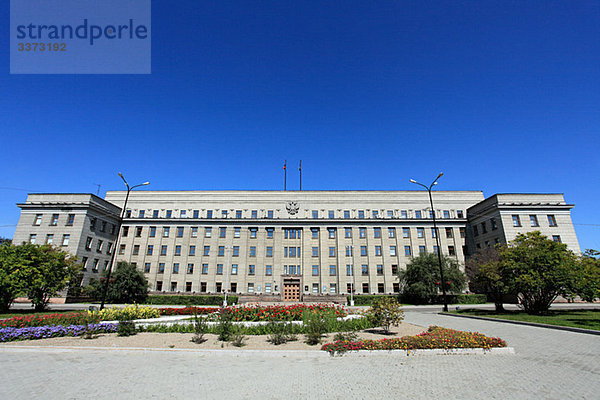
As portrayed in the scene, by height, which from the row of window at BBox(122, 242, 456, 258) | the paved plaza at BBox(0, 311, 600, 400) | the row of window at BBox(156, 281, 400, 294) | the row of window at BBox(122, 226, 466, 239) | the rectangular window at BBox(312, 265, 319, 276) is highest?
the row of window at BBox(122, 226, 466, 239)

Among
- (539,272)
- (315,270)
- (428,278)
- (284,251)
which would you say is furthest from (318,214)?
(539,272)

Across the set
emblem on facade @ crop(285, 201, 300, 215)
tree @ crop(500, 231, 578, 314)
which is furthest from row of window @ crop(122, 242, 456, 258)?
tree @ crop(500, 231, 578, 314)

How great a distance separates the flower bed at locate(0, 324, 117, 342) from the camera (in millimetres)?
12562

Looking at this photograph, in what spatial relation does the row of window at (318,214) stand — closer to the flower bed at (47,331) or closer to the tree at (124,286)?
the tree at (124,286)

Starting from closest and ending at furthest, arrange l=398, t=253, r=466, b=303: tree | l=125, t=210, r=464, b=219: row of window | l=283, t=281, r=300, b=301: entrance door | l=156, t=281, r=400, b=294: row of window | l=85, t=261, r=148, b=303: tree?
l=85, t=261, r=148, b=303: tree
l=398, t=253, r=466, b=303: tree
l=283, t=281, r=300, b=301: entrance door
l=156, t=281, r=400, b=294: row of window
l=125, t=210, r=464, b=219: row of window

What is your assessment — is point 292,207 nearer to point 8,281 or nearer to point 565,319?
point 8,281

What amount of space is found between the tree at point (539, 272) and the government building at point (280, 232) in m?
22.1

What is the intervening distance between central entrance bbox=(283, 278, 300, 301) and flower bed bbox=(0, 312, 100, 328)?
3361 cm

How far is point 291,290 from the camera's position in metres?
47.3

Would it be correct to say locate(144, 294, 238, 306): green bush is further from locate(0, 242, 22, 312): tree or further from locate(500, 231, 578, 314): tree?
locate(500, 231, 578, 314): tree

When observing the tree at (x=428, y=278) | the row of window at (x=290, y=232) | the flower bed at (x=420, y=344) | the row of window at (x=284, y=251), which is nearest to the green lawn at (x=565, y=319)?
the flower bed at (x=420, y=344)

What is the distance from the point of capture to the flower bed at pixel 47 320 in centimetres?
1373

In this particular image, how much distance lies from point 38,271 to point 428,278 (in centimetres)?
4355

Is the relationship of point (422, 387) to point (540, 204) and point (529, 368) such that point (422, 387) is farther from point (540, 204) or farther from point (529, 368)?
point (540, 204)
